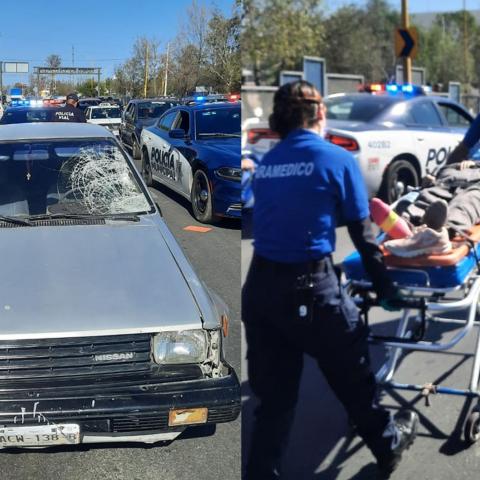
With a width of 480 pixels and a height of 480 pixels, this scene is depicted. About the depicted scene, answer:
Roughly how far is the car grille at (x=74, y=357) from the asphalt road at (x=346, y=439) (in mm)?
650

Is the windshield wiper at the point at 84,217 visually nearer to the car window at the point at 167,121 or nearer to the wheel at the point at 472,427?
the wheel at the point at 472,427

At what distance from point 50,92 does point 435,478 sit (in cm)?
1063

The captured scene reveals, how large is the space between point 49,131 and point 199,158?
2627mm

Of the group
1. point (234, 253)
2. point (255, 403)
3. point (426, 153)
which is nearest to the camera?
point (255, 403)

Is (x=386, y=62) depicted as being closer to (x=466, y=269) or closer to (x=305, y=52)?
(x=305, y=52)

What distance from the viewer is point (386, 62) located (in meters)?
1.56

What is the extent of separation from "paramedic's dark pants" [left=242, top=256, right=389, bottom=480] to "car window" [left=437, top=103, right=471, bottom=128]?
0.65 m

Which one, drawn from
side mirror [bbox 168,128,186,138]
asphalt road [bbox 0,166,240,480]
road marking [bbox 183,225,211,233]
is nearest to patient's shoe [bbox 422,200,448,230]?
asphalt road [bbox 0,166,240,480]

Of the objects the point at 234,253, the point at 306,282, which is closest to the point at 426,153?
the point at 306,282

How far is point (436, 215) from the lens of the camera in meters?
2.12

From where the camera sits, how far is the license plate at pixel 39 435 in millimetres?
2246

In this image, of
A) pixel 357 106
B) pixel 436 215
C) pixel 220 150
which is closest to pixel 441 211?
pixel 436 215

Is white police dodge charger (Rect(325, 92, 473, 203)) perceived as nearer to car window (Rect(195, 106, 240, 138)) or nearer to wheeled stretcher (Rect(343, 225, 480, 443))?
wheeled stretcher (Rect(343, 225, 480, 443))

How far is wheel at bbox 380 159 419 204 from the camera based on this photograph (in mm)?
1896
